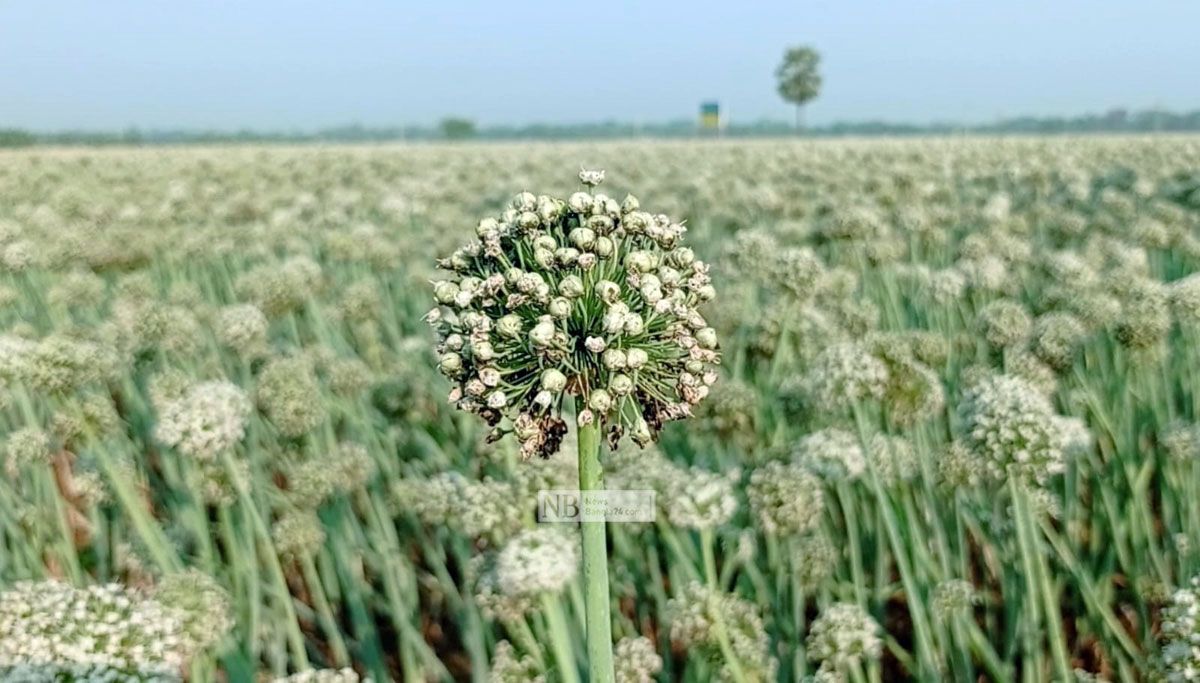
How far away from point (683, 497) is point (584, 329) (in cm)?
132

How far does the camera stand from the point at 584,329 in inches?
64.8

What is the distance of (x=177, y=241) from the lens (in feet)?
29.3

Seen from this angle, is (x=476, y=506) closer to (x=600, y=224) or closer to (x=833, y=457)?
(x=833, y=457)

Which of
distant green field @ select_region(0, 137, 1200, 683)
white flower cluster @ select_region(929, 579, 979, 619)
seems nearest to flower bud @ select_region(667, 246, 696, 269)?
distant green field @ select_region(0, 137, 1200, 683)

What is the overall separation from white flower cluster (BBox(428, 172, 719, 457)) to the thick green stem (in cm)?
6

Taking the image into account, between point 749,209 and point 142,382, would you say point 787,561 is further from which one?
point 749,209

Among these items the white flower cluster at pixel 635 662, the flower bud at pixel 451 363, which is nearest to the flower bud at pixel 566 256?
the flower bud at pixel 451 363

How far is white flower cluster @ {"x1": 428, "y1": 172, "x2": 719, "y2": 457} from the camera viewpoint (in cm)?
158

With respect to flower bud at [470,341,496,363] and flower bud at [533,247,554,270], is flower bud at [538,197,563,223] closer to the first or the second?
flower bud at [533,247,554,270]

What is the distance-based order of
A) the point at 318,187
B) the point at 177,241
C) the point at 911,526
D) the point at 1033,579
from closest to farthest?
1. the point at 1033,579
2. the point at 911,526
3. the point at 177,241
4. the point at 318,187

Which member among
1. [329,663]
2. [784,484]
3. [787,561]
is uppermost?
[784,484]

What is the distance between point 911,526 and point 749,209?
25.5ft

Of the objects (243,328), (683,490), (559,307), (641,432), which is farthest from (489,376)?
(243,328)

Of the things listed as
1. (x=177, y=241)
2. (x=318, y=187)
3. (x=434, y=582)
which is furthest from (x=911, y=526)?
(x=318, y=187)
